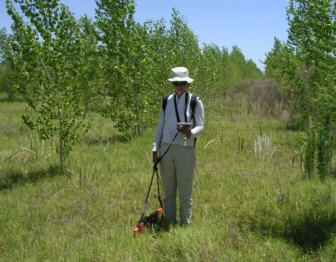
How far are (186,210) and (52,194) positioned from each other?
3056 mm

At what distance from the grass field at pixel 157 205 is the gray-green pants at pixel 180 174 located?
1.06 ft

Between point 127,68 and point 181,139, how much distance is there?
7.81m

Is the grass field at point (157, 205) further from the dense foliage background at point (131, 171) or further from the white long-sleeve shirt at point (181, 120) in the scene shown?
the white long-sleeve shirt at point (181, 120)

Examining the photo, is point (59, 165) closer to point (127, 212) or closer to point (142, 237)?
point (127, 212)

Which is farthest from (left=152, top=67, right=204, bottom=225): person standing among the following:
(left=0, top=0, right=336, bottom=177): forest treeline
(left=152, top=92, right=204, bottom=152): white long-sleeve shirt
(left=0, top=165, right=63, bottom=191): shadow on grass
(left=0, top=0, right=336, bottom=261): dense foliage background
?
(left=0, top=165, right=63, bottom=191): shadow on grass

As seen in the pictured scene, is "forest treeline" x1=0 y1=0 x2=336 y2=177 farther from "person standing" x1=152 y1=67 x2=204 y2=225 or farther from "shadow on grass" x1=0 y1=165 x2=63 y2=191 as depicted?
"person standing" x1=152 y1=67 x2=204 y2=225

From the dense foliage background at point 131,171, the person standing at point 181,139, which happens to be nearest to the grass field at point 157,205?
the dense foliage background at point 131,171

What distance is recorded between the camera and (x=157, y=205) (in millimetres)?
5457

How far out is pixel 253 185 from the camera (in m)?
5.95

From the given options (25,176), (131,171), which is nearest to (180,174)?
(131,171)

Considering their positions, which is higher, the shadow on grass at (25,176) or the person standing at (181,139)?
the person standing at (181,139)

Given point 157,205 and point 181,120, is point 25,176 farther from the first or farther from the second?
point 181,120

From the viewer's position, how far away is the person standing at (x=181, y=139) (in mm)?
4160

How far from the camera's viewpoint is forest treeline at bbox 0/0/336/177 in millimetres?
5918
